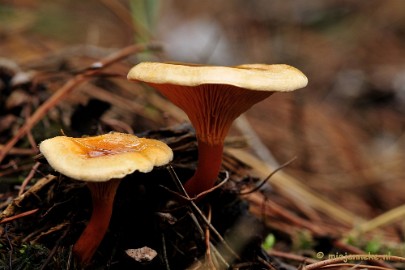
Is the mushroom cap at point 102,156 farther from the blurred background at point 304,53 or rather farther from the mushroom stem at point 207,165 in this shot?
the blurred background at point 304,53

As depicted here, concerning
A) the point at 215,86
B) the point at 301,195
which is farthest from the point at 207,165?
the point at 301,195

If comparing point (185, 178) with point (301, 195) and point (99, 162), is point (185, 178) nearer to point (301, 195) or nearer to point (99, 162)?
point (99, 162)

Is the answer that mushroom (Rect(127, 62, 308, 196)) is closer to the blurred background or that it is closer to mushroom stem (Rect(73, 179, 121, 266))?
mushroom stem (Rect(73, 179, 121, 266))

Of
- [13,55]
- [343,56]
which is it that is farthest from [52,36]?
[343,56]

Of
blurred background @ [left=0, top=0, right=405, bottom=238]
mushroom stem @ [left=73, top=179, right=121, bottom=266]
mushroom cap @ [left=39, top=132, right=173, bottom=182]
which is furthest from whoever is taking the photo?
blurred background @ [left=0, top=0, right=405, bottom=238]

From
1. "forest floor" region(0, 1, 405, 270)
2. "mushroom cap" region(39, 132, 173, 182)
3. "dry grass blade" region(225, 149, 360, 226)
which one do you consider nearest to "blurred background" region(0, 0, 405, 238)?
"forest floor" region(0, 1, 405, 270)

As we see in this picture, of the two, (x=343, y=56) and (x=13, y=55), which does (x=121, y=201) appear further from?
(x=343, y=56)
